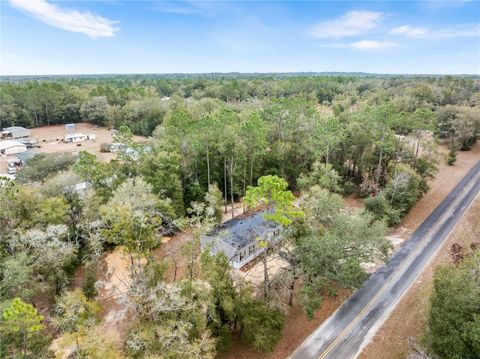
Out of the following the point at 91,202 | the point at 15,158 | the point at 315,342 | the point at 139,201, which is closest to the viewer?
the point at 315,342

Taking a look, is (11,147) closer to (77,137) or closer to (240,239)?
(77,137)

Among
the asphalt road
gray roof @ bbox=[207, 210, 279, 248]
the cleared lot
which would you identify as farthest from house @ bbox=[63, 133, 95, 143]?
the asphalt road

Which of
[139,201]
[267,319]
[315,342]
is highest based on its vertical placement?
[139,201]

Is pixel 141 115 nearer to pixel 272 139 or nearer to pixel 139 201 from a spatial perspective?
pixel 272 139

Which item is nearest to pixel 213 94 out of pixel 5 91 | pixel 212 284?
pixel 5 91

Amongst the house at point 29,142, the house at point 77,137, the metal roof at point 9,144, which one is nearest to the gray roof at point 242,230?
the metal roof at point 9,144

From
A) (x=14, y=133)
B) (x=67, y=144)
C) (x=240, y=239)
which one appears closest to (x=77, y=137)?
(x=67, y=144)

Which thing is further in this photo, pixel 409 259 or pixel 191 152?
Answer: pixel 191 152
